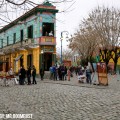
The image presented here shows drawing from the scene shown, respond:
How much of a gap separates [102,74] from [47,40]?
17.0m

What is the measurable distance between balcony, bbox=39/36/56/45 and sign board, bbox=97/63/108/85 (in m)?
16.4

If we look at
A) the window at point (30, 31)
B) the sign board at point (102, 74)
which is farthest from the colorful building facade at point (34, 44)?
the sign board at point (102, 74)

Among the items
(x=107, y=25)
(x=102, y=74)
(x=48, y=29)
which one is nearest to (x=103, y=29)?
(x=107, y=25)

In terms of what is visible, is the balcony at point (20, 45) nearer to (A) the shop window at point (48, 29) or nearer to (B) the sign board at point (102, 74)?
(A) the shop window at point (48, 29)

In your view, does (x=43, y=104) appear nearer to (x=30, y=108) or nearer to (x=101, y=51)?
(x=30, y=108)

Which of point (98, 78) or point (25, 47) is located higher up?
point (25, 47)

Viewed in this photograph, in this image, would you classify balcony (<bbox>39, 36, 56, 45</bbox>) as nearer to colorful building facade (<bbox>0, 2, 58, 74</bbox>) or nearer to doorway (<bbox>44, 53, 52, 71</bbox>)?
colorful building facade (<bbox>0, 2, 58, 74</bbox>)

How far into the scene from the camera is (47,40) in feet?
134

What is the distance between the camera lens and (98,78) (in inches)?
997

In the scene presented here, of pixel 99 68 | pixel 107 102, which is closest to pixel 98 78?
pixel 99 68

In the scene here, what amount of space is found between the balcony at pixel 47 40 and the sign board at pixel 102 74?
1638 centimetres

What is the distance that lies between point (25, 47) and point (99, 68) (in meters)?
20.3

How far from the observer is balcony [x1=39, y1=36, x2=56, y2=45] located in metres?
40.5

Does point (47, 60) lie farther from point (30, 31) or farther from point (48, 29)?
point (30, 31)
